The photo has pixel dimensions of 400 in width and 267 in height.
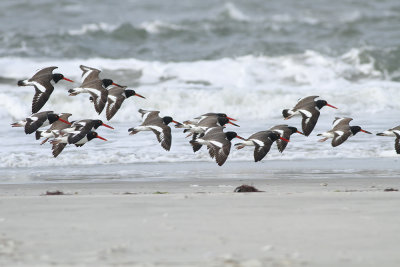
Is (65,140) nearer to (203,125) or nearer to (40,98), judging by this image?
(40,98)

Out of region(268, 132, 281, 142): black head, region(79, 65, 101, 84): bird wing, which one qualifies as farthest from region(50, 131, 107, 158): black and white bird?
region(268, 132, 281, 142): black head

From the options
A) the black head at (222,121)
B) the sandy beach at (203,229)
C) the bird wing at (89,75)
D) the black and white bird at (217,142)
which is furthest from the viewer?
the black head at (222,121)

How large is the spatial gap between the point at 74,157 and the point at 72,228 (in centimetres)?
496

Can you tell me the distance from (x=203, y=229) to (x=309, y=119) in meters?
4.65

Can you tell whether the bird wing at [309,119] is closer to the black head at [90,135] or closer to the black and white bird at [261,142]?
the black and white bird at [261,142]

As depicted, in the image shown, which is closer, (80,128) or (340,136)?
(80,128)

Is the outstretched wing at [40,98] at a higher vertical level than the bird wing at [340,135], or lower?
higher

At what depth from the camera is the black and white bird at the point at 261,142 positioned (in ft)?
27.6

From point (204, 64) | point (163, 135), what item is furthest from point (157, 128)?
point (204, 64)

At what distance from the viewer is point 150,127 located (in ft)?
30.4

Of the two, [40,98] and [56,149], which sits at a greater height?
[40,98]

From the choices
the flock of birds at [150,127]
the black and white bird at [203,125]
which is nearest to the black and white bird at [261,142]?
the flock of birds at [150,127]

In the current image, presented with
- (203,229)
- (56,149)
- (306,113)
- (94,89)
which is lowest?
(203,229)

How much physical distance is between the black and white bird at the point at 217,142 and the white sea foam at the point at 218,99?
1407 millimetres
